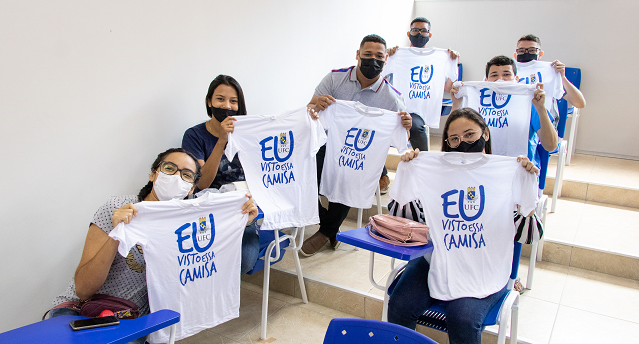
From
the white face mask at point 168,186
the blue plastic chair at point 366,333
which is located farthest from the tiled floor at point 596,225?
the white face mask at point 168,186

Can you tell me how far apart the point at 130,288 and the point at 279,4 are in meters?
2.63

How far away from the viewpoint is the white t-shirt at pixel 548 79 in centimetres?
351

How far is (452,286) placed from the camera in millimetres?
1947

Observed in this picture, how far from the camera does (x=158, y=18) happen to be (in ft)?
8.89

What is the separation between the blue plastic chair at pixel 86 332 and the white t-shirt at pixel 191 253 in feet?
0.89

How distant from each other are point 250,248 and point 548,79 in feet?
8.96

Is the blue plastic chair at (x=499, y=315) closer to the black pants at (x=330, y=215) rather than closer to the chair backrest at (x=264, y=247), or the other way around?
the chair backrest at (x=264, y=247)

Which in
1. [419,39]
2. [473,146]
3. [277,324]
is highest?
[419,39]

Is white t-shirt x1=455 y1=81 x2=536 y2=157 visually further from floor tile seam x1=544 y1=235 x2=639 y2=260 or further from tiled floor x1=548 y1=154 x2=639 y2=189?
tiled floor x1=548 y1=154 x2=639 y2=189

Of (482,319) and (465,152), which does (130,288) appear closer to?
(482,319)

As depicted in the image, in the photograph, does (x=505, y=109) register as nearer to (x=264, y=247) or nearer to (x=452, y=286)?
(x=452, y=286)

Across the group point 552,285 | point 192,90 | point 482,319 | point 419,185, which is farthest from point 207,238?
point 552,285

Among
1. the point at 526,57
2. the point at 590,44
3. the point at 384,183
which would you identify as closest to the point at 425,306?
the point at 384,183

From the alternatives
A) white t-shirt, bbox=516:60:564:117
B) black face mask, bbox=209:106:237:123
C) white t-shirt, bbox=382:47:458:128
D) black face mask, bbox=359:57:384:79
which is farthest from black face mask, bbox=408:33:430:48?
black face mask, bbox=209:106:237:123
